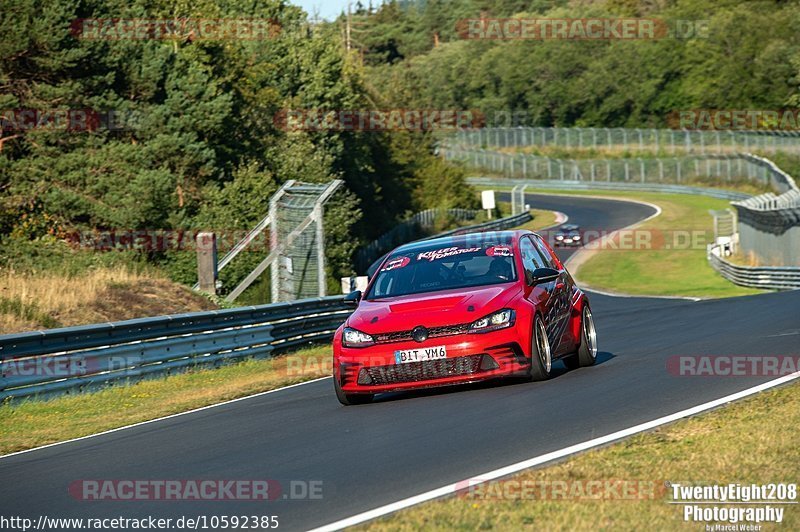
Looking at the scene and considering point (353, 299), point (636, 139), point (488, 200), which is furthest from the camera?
point (636, 139)

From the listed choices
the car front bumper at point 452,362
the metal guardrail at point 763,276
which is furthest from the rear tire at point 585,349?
the metal guardrail at point 763,276

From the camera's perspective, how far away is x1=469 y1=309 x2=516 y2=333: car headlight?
36.4 ft

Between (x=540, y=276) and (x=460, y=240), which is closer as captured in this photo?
(x=540, y=276)

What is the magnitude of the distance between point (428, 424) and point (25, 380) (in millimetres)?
6910

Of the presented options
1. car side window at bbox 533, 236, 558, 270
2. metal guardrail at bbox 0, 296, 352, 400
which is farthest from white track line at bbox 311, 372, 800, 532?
metal guardrail at bbox 0, 296, 352, 400

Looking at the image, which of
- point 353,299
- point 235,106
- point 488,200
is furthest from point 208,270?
point 488,200

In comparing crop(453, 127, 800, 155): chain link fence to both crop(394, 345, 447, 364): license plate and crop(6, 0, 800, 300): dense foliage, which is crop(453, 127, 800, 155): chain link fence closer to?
crop(6, 0, 800, 300): dense foliage

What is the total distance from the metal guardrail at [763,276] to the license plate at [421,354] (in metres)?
24.4

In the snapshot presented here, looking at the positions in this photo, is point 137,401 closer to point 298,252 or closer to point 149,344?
point 149,344

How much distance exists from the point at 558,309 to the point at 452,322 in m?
1.76

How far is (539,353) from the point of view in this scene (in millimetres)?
11469

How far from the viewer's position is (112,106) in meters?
42.5

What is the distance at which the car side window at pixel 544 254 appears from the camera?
13.4 metres

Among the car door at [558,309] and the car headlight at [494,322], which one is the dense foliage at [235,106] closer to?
the car door at [558,309]
